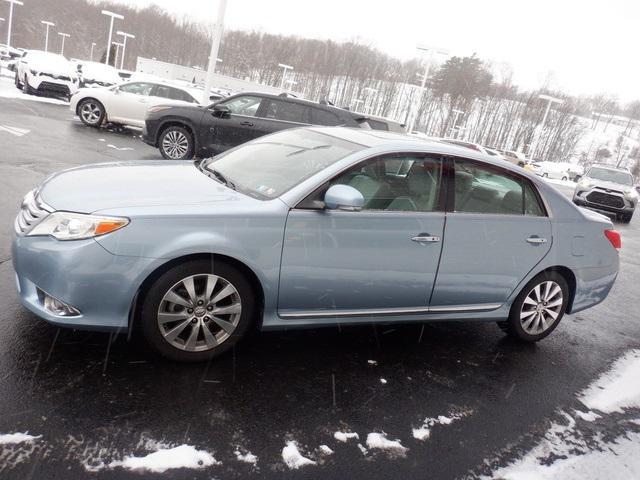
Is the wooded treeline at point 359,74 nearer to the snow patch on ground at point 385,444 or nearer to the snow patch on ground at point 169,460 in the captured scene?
the snow patch on ground at point 385,444

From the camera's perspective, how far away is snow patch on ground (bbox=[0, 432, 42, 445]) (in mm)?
2332

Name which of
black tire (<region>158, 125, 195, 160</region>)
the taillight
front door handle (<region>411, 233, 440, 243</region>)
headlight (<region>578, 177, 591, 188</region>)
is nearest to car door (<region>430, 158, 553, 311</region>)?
front door handle (<region>411, 233, 440, 243</region>)

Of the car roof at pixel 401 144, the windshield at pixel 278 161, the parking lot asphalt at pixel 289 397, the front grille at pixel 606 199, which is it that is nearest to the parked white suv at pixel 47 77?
the parking lot asphalt at pixel 289 397

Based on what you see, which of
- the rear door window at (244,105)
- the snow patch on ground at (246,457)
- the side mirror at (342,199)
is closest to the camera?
the snow patch on ground at (246,457)

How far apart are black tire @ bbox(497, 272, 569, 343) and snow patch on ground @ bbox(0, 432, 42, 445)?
3542 millimetres

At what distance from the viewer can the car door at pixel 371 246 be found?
3285mm

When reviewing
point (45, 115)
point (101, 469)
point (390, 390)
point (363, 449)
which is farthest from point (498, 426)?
point (45, 115)

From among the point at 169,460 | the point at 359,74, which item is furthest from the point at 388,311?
the point at 359,74

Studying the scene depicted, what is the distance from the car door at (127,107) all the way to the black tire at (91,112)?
Result: 25 centimetres

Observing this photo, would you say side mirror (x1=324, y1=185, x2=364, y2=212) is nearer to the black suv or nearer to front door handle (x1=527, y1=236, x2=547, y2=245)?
front door handle (x1=527, y1=236, x2=547, y2=245)

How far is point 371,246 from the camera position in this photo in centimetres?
347

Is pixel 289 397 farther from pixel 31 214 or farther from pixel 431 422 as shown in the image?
pixel 31 214

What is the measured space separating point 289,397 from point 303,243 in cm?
94

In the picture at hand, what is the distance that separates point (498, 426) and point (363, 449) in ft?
3.25
